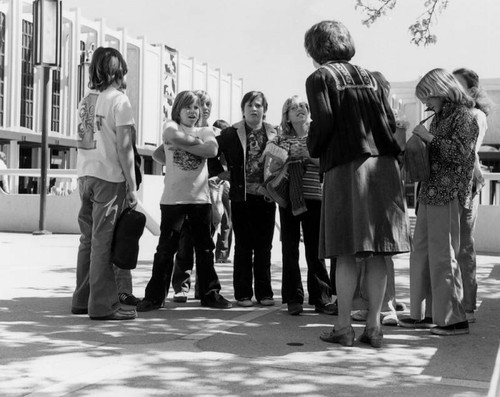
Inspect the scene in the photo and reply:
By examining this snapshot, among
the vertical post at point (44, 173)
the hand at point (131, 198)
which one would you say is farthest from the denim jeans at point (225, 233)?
the vertical post at point (44, 173)

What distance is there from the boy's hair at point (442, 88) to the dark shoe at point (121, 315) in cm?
265

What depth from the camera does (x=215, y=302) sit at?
659 centimetres

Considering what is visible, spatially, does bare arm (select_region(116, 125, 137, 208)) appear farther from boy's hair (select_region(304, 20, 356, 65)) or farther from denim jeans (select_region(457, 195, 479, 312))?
denim jeans (select_region(457, 195, 479, 312))

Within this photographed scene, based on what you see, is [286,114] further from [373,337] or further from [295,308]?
[373,337]

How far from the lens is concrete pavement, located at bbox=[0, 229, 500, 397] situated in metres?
3.91

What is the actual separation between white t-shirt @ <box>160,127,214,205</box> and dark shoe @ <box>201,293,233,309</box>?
797mm

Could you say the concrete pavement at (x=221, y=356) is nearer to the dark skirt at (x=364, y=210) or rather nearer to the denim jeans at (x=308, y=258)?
the denim jeans at (x=308, y=258)

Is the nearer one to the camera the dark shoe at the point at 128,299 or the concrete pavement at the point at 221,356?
the concrete pavement at the point at 221,356

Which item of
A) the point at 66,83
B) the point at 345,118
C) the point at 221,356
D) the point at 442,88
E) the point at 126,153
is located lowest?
the point at 221,356

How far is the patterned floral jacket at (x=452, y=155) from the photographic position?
536 centimetres

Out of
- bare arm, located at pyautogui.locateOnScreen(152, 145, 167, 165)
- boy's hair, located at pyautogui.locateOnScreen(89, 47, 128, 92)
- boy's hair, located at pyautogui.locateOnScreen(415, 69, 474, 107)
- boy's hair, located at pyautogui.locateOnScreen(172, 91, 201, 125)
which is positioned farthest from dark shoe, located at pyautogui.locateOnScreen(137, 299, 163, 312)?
boy's hair, located at pyautogui.locateOnScreen(415, 69, 474, 107)

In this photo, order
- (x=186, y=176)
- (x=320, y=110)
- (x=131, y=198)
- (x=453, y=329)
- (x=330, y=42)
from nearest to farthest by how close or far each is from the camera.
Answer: (x=320, y=110) < (x=330, y=42) < (x=453, y=329) < (x=131, y=198) < (x=186, y=176)

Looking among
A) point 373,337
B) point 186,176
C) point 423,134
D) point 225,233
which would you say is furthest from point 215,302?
point 225,233

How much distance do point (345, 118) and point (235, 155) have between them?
2043mm
